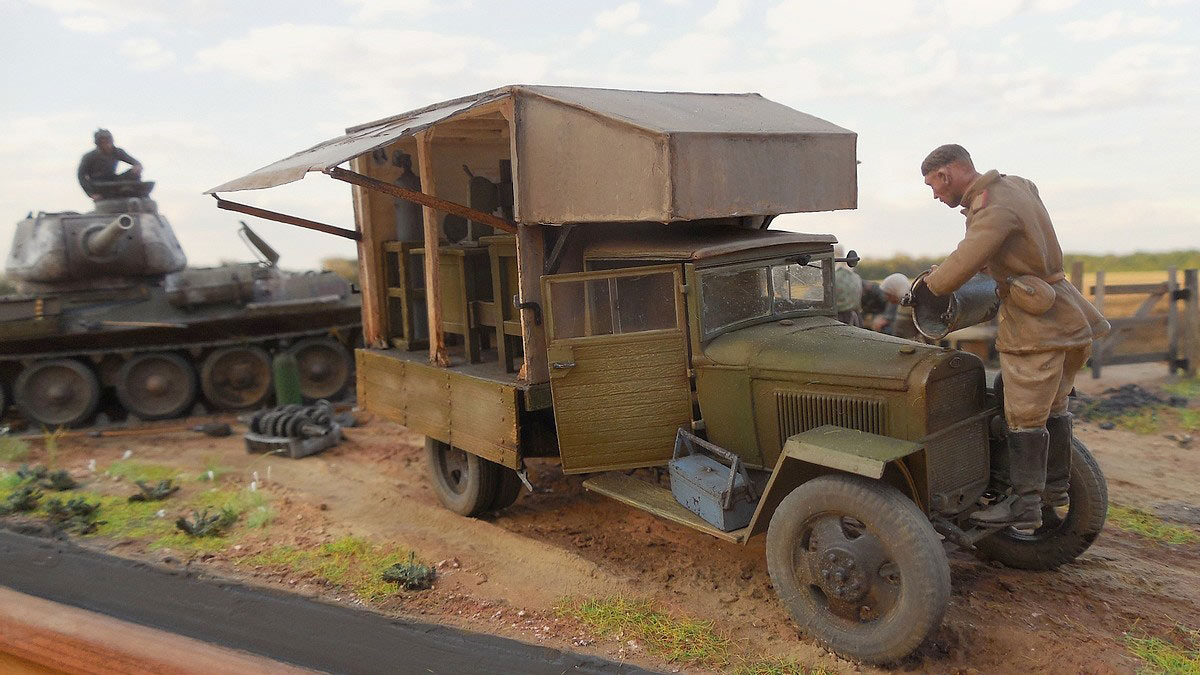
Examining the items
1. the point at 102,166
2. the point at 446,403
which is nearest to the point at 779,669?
the point at 446,403

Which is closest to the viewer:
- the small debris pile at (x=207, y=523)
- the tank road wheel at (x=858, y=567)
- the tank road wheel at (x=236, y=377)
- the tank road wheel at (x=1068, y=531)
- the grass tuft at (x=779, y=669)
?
the tank road wheel at (x=858, y=567)

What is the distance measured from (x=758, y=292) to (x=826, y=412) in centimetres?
98

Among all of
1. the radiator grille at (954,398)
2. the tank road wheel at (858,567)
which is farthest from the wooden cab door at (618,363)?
the radiator grille at (954,398)

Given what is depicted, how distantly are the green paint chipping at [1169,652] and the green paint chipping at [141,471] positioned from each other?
23.0 ft

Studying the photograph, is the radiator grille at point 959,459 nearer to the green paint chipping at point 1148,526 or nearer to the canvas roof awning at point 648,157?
the canvas roof awning at point 648,157

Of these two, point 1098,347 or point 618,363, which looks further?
point 1098,347

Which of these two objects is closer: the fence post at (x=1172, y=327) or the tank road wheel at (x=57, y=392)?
the tank road wheel at (x=57, y=392)

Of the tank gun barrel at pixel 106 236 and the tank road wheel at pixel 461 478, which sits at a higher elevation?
the tank gun barrel at pixel 106 236

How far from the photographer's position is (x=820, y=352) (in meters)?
4.83

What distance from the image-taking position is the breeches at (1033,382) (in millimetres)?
4363

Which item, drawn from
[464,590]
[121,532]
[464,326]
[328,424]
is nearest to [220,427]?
[328,424]

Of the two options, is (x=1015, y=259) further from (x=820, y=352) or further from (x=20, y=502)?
(x=20, y=502)

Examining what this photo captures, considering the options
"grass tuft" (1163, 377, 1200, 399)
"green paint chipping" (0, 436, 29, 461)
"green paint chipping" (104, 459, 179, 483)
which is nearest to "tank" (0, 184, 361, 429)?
"green paint chipping" (0, 436, 29, 461)

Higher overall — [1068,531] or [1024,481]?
[1024,481]
